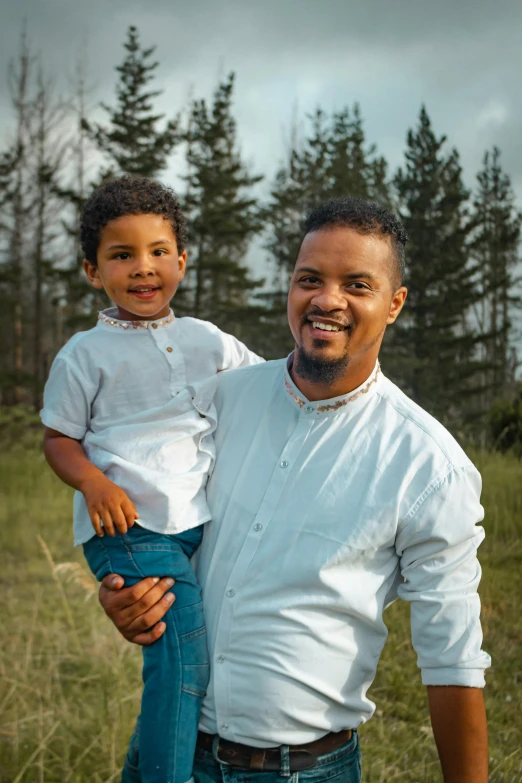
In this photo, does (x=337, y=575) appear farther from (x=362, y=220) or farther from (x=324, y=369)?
(x=362, y=220)

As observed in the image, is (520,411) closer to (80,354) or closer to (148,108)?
(80,354)

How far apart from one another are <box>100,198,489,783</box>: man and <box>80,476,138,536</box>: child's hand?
A: 150 millimetres

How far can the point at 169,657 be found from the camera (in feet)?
6.00

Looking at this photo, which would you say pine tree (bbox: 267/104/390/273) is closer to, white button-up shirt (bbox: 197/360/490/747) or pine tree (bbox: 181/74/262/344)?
pine tree (bbox: 181/74/262/344)

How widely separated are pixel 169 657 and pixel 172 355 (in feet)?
2.75

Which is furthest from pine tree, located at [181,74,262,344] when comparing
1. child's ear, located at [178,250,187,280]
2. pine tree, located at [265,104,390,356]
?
child's ear, located at [178,250,187,280]

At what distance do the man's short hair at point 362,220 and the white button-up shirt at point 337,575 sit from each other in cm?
49

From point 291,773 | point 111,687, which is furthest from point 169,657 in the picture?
point 111,687

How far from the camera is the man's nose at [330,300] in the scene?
1898 millimetres

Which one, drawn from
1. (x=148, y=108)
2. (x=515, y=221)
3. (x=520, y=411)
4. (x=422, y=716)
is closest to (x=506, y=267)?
(x=515, y=221)

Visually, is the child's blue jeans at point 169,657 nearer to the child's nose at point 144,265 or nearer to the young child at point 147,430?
the young child at point 147,430

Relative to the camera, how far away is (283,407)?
200 cm

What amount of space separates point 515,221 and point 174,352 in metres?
33.3

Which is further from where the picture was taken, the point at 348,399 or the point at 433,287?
the point at 433,287
